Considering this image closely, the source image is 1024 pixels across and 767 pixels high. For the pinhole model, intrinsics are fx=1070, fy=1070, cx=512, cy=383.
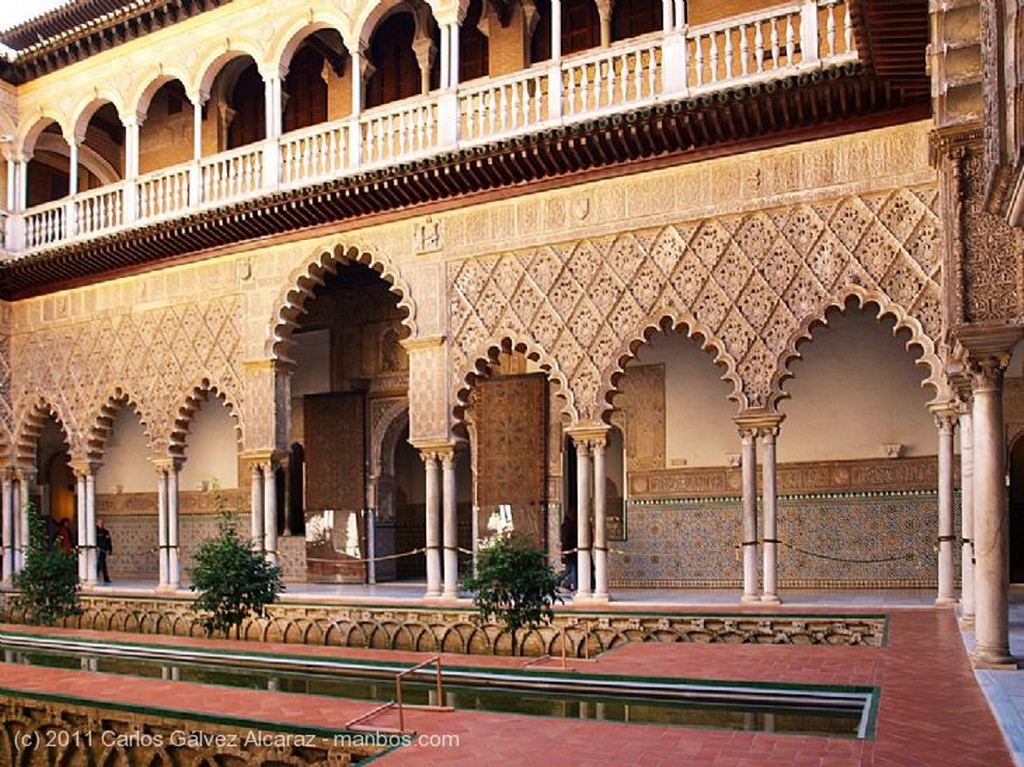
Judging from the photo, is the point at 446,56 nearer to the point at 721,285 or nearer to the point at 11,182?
the point at 721,285

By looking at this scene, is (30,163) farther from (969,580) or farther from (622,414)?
(969,580)

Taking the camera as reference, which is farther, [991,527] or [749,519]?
[749,519]

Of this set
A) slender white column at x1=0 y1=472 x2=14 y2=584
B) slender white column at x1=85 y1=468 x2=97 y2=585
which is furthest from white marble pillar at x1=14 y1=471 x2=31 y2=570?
slender white column at x1=85 y1=468 x2=97 y2=585

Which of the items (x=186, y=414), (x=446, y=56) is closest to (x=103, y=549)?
(x=186, y=414)

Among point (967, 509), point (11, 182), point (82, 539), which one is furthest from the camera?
point (11, 182)

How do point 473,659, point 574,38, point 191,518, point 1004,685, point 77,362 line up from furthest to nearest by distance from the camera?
1. point 191,518
2. point 77,362
3. point 574,38
4. point 473,659
5. point 1004,685

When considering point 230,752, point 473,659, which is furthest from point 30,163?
point 230,752

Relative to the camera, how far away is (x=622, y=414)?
12773mm

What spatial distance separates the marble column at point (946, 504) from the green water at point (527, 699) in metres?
4.22

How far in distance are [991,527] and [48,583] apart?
9462 millimetres

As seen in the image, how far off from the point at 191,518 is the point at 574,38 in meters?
9.19

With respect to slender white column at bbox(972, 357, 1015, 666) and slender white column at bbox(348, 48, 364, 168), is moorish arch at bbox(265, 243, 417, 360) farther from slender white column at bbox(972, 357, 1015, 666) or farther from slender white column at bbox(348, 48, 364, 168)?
slender white column at bbox(972, 357, 1015, 666)

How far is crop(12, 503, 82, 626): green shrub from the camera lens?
37.5 feet

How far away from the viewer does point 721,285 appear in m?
9.94
